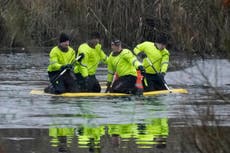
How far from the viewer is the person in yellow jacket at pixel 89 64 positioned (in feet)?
75.6

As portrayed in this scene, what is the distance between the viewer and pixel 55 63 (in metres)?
22.7

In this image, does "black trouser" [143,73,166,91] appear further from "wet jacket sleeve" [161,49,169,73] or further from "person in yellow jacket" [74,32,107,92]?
"person in yellow jacket" [74,32,107,92]

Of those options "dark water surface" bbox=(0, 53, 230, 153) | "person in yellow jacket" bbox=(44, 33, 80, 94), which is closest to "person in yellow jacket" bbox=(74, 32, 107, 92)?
"person in yellow jacket" bbox=(44, 33, 80, 94)

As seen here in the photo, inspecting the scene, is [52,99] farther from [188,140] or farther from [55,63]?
[188,140]

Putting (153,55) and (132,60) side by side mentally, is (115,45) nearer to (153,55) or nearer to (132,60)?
(132,60)

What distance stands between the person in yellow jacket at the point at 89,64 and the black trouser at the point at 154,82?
144 centimetres

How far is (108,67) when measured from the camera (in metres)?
22.9

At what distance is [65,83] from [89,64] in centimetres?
88

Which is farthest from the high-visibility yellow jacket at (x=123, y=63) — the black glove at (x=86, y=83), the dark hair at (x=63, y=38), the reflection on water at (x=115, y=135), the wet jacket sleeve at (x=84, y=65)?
the reflection on water at (x=115, y=135)

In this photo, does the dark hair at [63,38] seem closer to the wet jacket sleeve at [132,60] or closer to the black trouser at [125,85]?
the wet jacket sleeve at [132,60]

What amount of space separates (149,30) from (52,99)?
1366cm

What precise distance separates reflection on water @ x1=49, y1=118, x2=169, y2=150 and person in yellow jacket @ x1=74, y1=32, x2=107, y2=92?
6625 millimetres

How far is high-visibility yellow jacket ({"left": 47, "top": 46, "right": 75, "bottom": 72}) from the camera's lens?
74.4 ft

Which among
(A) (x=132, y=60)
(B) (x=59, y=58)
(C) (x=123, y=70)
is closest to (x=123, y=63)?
(C) (x=123, y=70)
